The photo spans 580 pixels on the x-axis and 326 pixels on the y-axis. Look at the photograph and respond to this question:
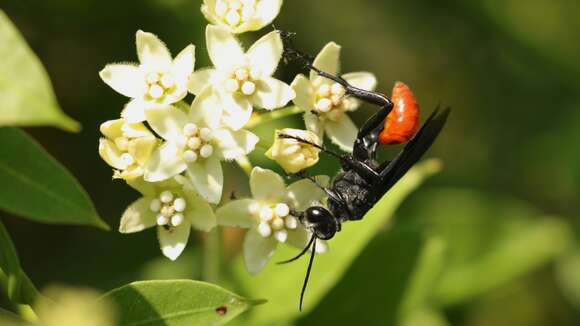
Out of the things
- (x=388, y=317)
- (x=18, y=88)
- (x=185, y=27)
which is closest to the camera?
(x=18, y=88)

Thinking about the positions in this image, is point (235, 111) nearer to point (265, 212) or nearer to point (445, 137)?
point (265, 212)

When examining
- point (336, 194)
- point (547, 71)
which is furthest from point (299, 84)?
point (547, 71)

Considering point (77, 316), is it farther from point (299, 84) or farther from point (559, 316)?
point (559, 316)

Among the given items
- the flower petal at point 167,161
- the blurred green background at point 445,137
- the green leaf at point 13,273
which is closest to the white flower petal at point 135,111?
the flower petal at point 167,161

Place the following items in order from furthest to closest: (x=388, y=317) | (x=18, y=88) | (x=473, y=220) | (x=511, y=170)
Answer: (x=511, y=170) < (x=473, y=220) < (x=388, y=317) < (x=18, y=88)

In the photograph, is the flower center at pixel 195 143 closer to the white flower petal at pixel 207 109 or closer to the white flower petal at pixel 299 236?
the white flower petal at pixel 207 109

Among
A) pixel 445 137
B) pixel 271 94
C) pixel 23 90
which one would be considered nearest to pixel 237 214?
pixel 271 94
